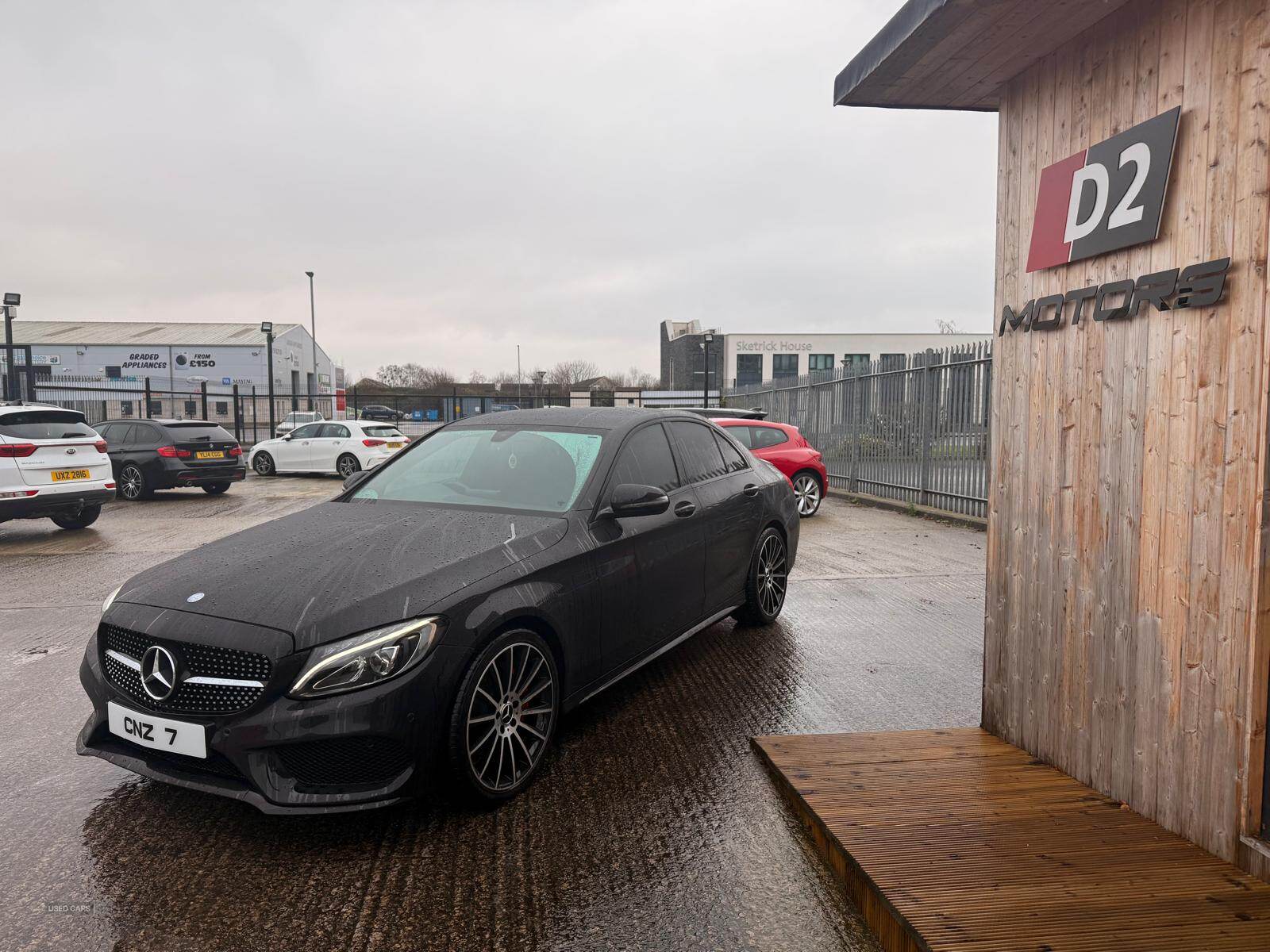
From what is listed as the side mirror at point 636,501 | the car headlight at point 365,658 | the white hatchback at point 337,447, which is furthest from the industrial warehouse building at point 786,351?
the car headlight at point 365,658

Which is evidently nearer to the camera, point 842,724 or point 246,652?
point 246,652

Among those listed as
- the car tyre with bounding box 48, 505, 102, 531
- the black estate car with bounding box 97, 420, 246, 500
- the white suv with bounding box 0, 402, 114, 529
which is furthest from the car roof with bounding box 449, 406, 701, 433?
the black estate car with bounding box 97, 420, 246, 500

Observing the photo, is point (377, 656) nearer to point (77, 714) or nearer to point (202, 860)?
point (202, 860)

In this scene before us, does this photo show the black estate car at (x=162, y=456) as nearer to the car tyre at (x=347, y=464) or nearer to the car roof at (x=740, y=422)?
the car tyre at (x=347, y=464)

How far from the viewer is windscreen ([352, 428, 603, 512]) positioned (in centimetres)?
400

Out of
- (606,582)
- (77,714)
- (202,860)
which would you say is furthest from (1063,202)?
(77,714)

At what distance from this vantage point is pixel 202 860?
2.79 metres

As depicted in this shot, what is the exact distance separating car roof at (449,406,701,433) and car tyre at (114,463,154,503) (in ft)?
40.2

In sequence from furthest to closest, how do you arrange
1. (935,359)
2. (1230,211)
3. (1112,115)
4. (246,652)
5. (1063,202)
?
(935,359) < (1063,202) < (1112,115) < (246,652) < (1230,211)

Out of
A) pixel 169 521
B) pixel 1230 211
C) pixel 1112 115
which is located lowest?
pixel 169 521

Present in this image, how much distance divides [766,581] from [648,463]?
1671 millimetres

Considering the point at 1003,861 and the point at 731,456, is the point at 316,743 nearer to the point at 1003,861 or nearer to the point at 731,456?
the point at 1003,861

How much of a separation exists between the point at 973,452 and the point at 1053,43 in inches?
349

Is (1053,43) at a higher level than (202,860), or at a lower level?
higher
